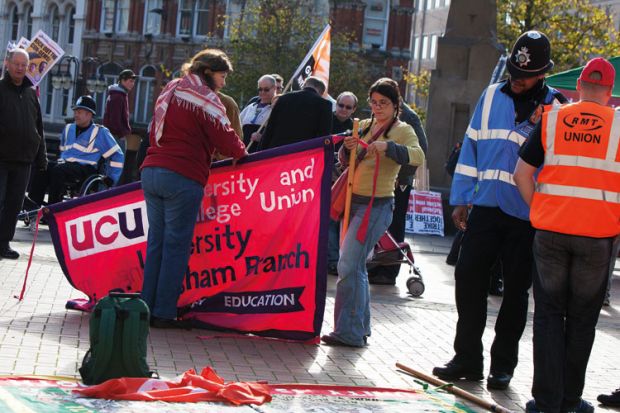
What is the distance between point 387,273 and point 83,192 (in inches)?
200

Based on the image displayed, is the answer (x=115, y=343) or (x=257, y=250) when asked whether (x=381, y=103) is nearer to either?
(x=257, y=250)

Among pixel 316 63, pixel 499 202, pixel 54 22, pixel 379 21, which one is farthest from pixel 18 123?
pixel 54 22

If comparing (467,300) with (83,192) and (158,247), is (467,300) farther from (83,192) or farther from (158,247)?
(83,192)

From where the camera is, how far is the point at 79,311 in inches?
388

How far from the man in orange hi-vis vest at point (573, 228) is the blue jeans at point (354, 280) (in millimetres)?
2259

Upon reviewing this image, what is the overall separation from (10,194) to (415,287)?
13.6 feet

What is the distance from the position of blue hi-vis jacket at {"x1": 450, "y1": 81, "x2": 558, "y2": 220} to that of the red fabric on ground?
76.8 inches

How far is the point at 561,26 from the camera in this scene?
49.0 m

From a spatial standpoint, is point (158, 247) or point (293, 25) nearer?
point (158, 247)

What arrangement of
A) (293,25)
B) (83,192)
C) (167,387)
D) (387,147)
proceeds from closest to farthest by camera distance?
(167,387), (387,147), (83,192), (293,25)

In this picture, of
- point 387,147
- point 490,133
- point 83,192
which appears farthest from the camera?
point 83,192

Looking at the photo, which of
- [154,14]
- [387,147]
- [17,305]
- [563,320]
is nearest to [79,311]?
[17,305]

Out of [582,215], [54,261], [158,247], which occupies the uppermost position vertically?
[582,215]

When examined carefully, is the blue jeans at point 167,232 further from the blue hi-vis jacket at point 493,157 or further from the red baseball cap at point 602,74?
the red baseball cap at point 602,74
